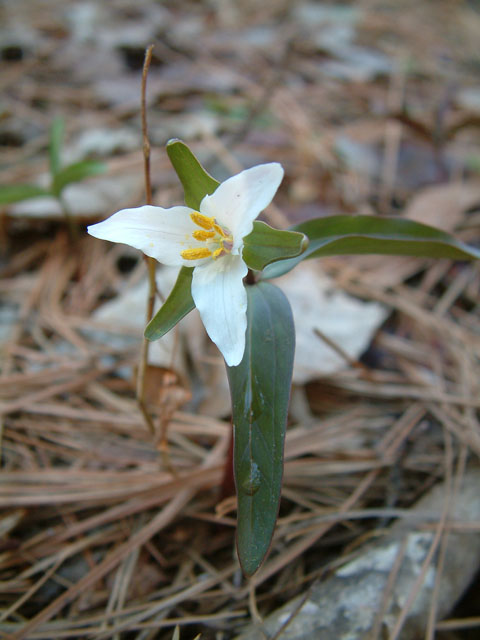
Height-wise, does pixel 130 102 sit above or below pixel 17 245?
above

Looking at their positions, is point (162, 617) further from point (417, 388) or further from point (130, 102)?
point (130, 102)

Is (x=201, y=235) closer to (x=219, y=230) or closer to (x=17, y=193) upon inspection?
(x=219, y=230)

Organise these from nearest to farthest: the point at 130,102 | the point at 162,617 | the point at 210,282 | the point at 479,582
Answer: the point at 210,282 → the point at 162,617 → the point at 479,582 → the point at 130,102

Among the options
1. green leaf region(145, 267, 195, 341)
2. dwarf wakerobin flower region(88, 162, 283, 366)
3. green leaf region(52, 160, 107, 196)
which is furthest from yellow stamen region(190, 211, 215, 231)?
green leaf region(52, 160, 107, 196)

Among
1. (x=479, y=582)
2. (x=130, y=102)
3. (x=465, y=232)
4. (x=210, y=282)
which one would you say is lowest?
(x=479, y=582)

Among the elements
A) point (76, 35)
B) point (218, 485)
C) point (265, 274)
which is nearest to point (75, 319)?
point (218, 485)

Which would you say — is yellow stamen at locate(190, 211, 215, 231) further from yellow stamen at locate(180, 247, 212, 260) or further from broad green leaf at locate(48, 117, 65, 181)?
broad green leaf at locate(48, 117, 65, 181)

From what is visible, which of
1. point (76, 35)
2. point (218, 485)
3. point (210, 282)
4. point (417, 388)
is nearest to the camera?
point (210, 282)
